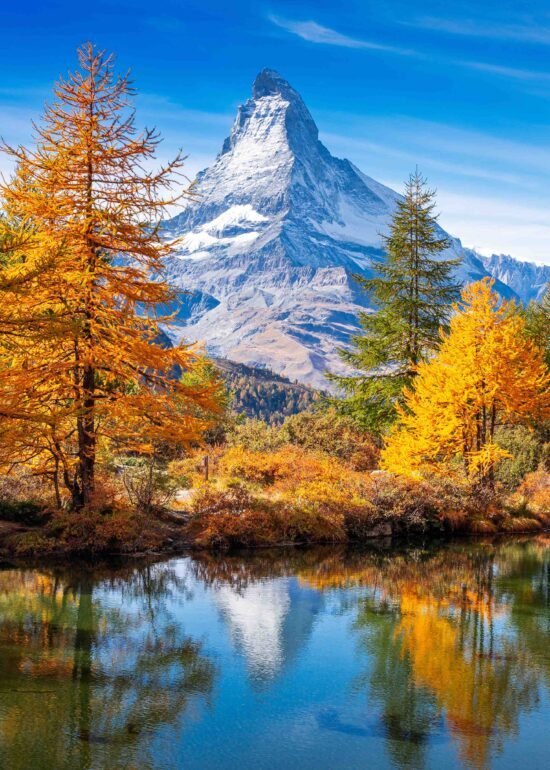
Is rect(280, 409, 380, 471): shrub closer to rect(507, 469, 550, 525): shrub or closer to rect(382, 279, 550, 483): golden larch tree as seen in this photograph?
rect(382, 279, 550, 483): golden larch tree

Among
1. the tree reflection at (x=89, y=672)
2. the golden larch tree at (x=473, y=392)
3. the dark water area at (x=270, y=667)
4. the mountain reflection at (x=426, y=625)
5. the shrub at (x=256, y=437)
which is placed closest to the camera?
the tree reflection at (x=89, y=672)

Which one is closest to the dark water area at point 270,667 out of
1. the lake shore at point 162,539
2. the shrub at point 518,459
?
the lake shore at point 162,539

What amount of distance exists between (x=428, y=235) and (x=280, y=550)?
1782 cm

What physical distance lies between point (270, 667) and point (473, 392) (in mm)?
16720

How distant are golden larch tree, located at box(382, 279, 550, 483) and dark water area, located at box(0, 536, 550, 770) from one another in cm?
759

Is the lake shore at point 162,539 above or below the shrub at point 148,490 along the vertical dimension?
below

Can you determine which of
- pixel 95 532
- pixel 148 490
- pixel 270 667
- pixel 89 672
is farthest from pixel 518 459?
pixel 89 672

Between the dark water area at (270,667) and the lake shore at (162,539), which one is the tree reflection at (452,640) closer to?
the dark water area at (270,667)

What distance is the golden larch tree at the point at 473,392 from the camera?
1073 inches

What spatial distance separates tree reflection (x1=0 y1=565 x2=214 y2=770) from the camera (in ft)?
31.5

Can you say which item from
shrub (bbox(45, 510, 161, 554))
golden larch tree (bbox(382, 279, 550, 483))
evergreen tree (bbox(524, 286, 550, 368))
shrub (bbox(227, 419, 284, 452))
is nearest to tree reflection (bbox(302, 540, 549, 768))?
shrub (bbox(45, 510, 161, 554))

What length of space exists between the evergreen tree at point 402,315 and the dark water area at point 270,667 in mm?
14066

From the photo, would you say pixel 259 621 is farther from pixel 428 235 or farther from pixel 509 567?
pixel 428 235

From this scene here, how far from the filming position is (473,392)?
27.4m
